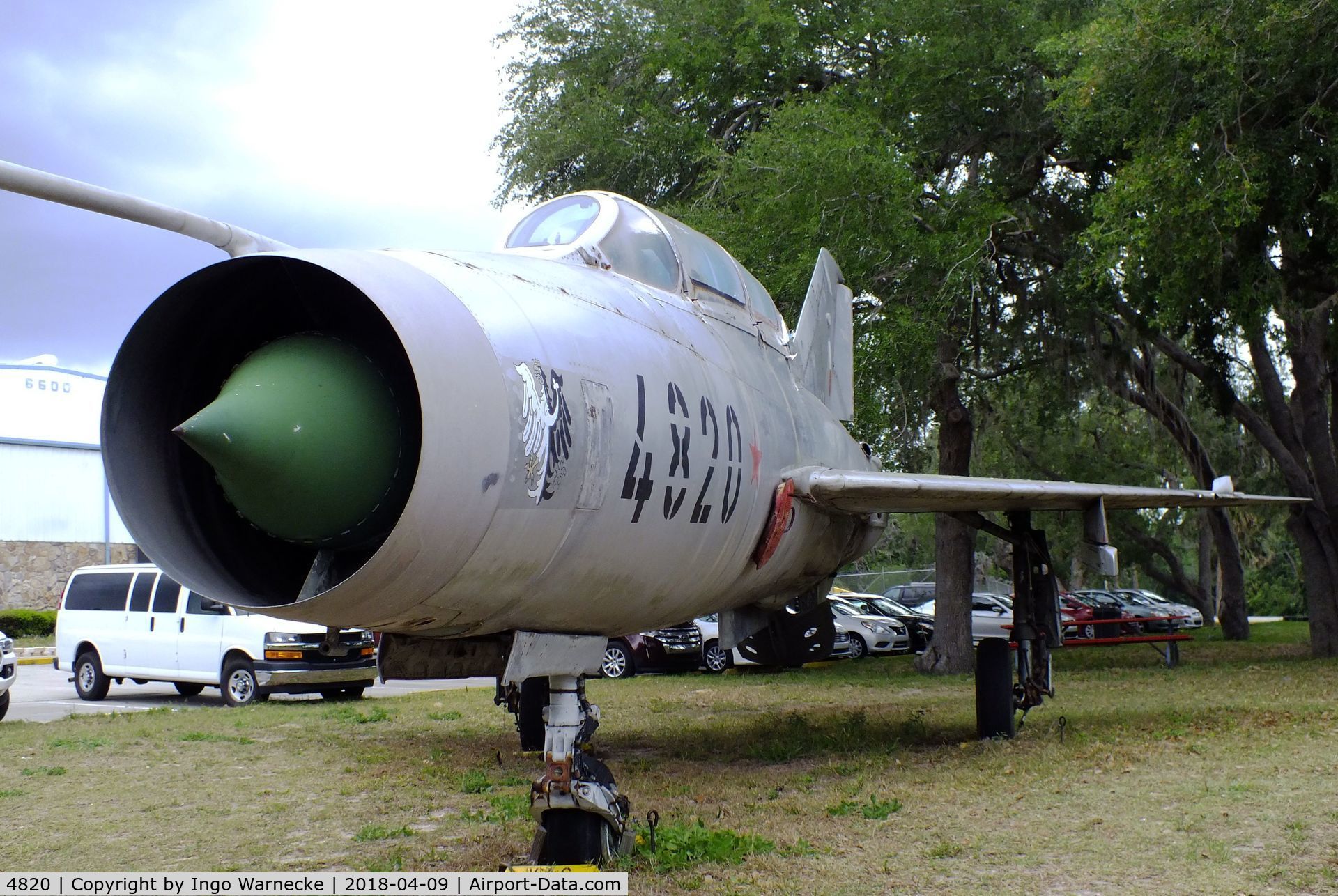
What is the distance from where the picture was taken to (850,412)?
1039 centimetres

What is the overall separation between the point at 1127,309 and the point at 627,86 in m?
8.43

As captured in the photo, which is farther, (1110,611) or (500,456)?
(1110,611)

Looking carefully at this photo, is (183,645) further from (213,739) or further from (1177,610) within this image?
(1177,610)

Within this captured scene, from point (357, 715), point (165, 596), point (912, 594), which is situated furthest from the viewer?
point (912, 594)

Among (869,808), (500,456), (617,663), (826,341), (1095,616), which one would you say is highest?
(826,341)

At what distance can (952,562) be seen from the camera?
17625 millimetres

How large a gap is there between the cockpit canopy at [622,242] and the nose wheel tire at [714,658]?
13778 mm

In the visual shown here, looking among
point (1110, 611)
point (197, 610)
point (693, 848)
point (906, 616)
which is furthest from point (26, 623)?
point (693, 848)

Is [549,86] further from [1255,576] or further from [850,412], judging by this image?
[1255,576]

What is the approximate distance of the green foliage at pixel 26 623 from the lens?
2688 centimetres

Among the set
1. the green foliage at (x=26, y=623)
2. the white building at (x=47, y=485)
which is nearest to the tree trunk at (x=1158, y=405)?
the green foliage at (x=26, y=623)

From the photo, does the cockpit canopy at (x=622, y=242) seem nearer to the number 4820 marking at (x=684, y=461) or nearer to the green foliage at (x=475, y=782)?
the number 4820 marking at (x=684, y=461)

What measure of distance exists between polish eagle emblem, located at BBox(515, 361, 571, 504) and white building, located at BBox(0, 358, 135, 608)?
28514mm

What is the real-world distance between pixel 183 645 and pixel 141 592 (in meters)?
1.14
